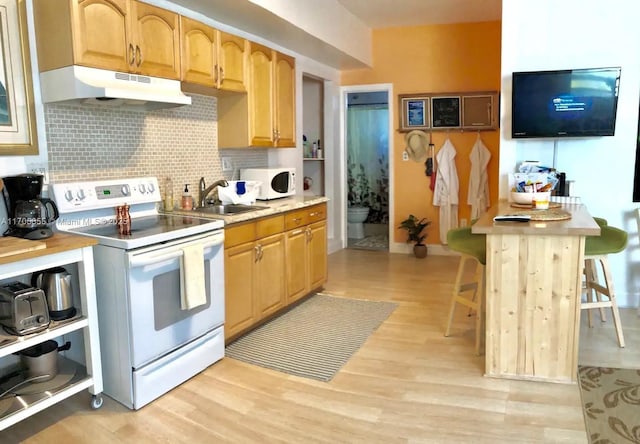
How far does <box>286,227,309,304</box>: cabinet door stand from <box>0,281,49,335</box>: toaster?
186 centimetres

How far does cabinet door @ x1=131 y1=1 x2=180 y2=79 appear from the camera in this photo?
2816mm

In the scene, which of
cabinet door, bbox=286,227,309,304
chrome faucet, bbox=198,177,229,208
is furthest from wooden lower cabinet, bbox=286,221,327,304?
chrome faucet, bbox=198,177,229,208

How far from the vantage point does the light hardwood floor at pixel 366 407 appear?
2.28m

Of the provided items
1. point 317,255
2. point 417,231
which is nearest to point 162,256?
point 317,255

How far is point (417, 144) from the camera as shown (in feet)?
19.7

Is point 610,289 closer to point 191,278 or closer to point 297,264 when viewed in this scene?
point 297,264

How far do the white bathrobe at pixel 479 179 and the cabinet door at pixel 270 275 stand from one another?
2857mm

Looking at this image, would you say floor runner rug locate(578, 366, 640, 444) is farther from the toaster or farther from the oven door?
the toaster

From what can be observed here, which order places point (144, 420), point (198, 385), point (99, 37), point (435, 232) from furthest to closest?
point (435, 232) < point (198, 385) < point (99, 37) < point (144, 420)

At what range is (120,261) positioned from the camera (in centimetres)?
243

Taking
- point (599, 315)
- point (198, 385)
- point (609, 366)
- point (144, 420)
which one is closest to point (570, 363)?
point (609, 366)

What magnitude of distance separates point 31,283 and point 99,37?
1.32 m

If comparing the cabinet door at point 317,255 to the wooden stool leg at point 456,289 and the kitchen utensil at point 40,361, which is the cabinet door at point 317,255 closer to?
the wooden stool leg at point 456,289

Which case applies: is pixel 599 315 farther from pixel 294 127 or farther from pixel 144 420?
pixel 144 420
